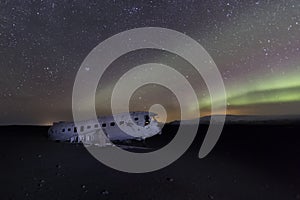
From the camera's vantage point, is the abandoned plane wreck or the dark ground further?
the abandoned plane wreck

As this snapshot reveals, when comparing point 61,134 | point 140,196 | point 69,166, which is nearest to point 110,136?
point 61,134

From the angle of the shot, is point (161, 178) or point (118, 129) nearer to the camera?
point (161, 178)

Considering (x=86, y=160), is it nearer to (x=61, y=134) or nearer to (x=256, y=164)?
(x=256, y=164)

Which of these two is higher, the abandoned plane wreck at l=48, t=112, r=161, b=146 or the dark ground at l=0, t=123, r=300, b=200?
the abandoned plane wreck at l=48, t=112, r=161, b=146

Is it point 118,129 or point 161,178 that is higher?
point 118,129

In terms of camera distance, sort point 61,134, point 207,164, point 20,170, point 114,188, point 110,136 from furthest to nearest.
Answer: point 61,134
point 110,136
point 207,164
point 20,170
point 114,188

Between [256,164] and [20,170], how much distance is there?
19955mm

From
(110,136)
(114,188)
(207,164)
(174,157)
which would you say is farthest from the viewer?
(110,136)

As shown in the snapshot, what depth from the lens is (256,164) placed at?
2219 cm

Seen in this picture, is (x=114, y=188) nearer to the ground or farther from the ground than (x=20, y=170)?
nearer to the ground

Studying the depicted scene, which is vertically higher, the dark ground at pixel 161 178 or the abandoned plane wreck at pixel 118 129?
the abandoned plane wreck at pixel 118 129

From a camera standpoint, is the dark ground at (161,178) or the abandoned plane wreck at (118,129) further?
the abandoned plane wreck at (118,129)

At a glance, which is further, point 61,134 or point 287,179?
point 61,134

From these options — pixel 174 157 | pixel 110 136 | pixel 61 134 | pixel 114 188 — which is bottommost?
pixel 114 188
